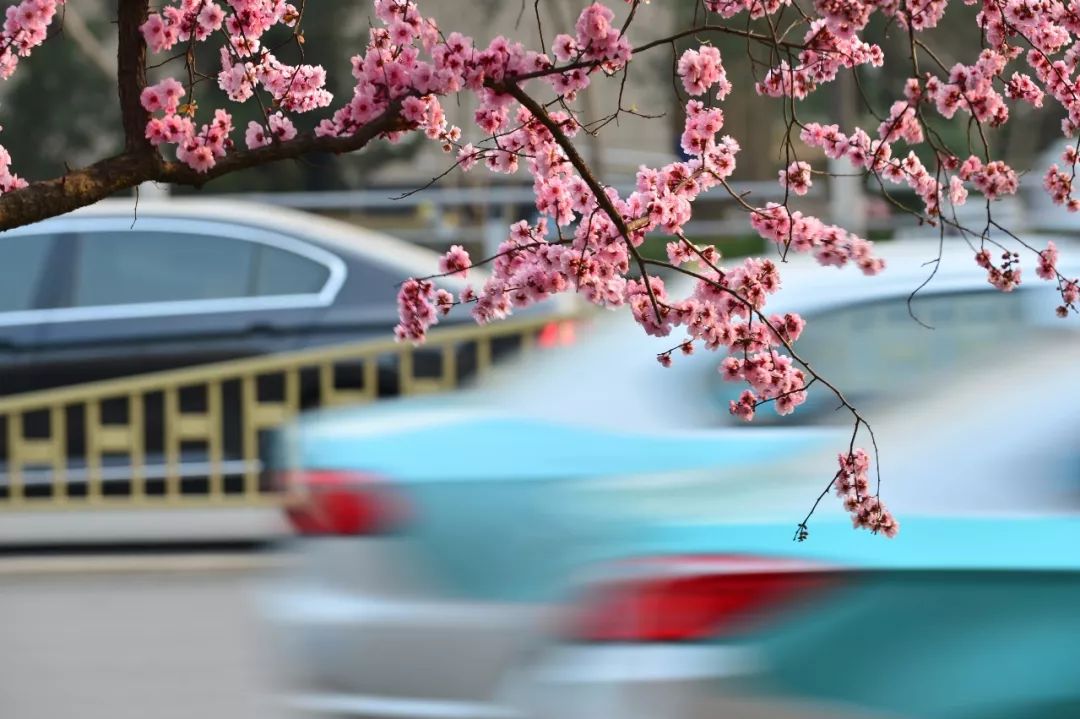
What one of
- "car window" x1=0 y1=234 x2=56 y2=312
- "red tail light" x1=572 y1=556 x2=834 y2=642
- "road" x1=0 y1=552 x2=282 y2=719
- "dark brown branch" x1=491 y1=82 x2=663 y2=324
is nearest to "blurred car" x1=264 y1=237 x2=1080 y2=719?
"red tail light" x1=572 y1=556 x2=834 y2=642

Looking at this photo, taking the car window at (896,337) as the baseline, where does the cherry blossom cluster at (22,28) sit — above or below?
above

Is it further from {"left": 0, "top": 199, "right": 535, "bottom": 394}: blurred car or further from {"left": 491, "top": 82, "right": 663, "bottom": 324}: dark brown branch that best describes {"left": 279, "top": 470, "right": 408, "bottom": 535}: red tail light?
{"left": 0, "top": 199, "right": 535, "bottom": 394}: blurred car

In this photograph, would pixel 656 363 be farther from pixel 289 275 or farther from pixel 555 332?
pixel 289 275

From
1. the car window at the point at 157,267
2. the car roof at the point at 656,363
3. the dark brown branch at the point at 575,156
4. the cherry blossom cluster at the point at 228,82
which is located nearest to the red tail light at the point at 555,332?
the car window at the point at 157,267

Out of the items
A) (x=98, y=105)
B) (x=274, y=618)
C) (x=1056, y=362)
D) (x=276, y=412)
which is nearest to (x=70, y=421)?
(x=276, y=412)

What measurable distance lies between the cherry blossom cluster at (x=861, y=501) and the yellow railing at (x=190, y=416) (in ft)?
14.8

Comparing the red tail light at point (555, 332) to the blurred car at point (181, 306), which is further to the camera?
the blurred car at point (181, 306)

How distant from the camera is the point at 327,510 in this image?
4.21m

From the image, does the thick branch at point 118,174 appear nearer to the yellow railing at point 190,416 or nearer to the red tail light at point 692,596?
the red tail light at point 692,596

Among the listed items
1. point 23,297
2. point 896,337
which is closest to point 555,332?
point 23,297

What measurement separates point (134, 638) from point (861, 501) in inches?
153

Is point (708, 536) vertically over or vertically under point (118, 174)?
under

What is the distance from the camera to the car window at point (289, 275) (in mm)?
8195

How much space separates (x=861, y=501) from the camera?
11.1ft
